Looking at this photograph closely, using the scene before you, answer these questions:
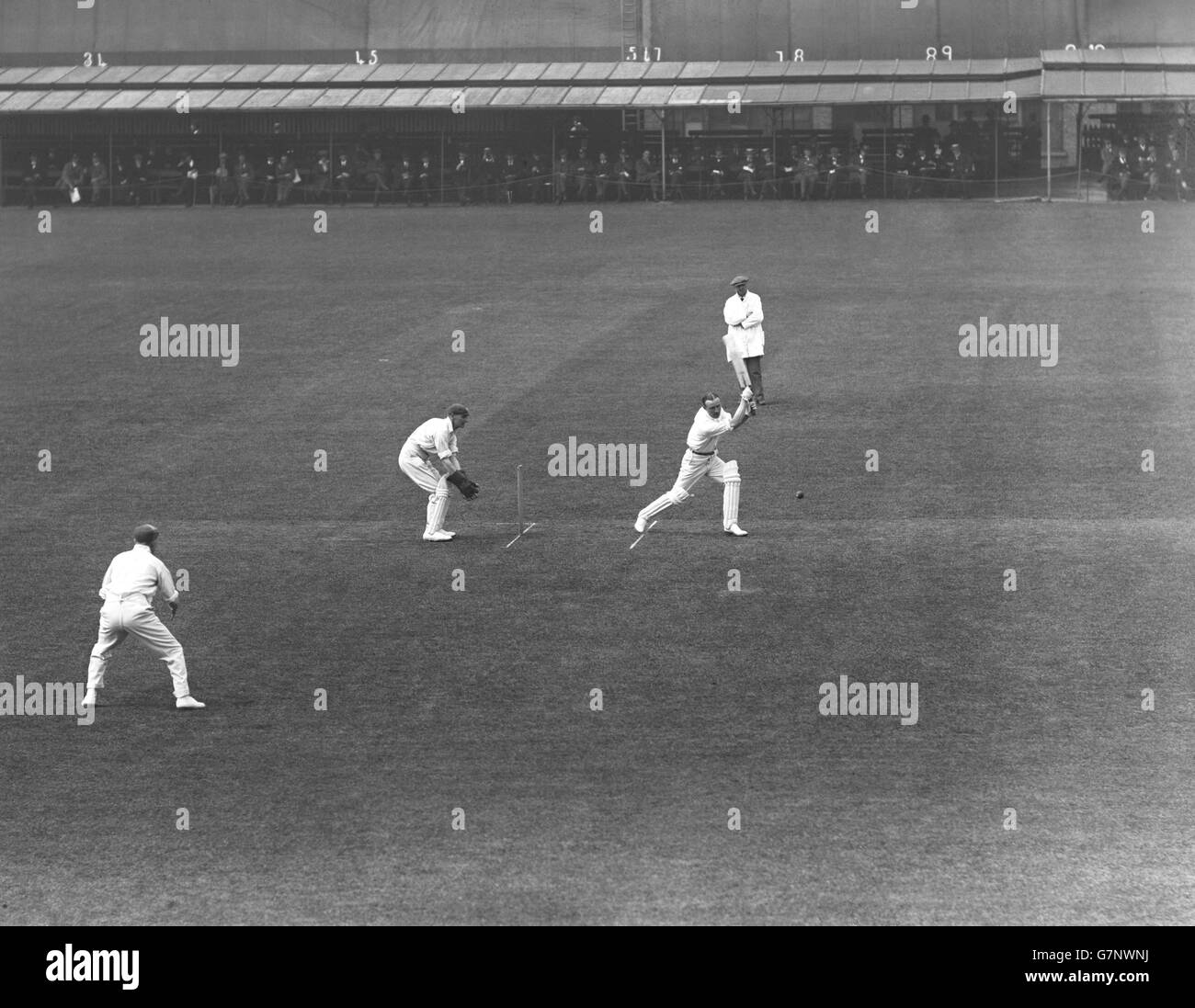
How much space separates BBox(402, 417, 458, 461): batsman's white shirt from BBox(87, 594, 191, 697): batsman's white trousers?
7.61 meters

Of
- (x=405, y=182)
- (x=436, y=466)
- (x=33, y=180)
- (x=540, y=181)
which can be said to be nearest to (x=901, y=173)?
(x=540, y=181)

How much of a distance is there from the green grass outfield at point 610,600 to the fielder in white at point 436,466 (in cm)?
48

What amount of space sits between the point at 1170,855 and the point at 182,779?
9.53 meters

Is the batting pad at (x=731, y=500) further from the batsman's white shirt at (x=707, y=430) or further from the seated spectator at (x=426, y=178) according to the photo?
the seated spectator at (x=426, y=178)

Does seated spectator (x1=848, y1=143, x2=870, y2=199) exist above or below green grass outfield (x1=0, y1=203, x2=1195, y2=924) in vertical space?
above

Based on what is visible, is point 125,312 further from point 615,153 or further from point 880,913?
point 880,913

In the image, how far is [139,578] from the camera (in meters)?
20.5

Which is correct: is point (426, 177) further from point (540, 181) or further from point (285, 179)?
point (285, 179)

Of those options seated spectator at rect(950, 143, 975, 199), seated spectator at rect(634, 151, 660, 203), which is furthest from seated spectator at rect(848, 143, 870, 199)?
seated spectator at rect(634, 151, 660, 203)

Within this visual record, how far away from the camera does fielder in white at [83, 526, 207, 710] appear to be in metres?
20.4

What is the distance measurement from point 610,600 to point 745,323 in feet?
36.9

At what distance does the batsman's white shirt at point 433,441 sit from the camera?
27.9 meters

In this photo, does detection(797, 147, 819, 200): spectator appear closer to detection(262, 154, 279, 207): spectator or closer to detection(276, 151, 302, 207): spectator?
detection(276, 151, 302, 207): spectator

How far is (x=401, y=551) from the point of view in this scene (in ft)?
93.3
